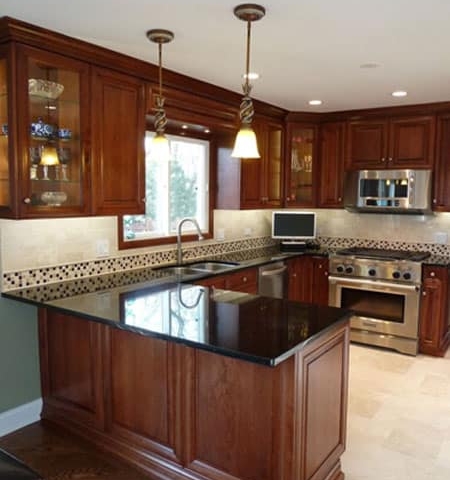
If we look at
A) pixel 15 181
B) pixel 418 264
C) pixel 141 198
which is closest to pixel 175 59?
pixel 141 198

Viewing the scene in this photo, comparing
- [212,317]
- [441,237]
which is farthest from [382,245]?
[212,317]

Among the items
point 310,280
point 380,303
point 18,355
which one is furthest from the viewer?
point 310,280

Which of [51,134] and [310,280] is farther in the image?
[310,280]

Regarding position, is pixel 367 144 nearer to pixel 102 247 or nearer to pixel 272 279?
pixel 272 279

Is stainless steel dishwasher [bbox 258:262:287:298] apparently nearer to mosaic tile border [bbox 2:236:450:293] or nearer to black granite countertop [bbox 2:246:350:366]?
mosaic tile border [bbox 2:236:450:293]

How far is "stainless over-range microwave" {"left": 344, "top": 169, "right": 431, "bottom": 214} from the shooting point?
4.54 metres

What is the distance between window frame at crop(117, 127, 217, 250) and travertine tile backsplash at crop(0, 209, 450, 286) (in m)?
0.05

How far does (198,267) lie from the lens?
423 centimetres

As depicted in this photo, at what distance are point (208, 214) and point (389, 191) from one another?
1876mm

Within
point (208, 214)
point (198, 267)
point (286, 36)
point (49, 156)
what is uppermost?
point (286, 36)

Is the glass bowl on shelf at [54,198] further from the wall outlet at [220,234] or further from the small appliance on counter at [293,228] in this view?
the small appliance on counter at [293,228]

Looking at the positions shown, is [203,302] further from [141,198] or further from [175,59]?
[175,59]

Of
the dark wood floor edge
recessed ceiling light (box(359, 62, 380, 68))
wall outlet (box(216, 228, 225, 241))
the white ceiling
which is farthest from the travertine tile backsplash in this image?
recessed ceiling light (box(359, 62, 380, 68))

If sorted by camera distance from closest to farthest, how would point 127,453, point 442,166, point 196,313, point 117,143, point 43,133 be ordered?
point 196,313 < point 127,453 < point 43,133 < point 117,143 < point 442,166
